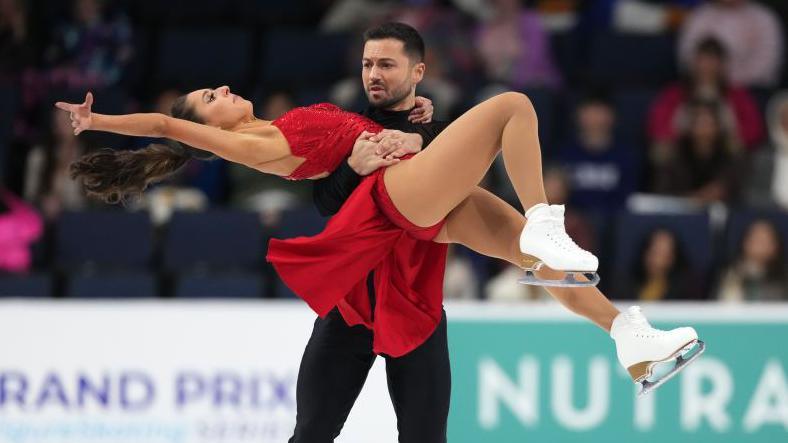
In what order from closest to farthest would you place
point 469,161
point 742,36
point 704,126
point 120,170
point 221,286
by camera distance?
point 469,161 → point 120,170 → point 221,286 → point 704,126 → point 742,36

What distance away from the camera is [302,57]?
8320mm

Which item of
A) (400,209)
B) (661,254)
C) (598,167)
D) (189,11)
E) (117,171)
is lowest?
(661,254)

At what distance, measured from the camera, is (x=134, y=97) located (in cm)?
822

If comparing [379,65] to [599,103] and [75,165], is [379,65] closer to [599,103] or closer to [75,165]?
[75,165]

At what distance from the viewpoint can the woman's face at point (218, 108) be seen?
12.8 ft

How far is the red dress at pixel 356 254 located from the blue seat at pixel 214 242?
9.48ft

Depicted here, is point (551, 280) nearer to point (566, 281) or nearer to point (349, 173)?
point (566, 281)

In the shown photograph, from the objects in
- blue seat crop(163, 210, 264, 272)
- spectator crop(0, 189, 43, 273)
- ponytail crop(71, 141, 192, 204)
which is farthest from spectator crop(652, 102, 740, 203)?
ponytail crop(71, 141, 192, 204)

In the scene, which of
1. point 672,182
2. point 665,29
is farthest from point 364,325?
point 665,29

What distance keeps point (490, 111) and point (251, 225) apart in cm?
327

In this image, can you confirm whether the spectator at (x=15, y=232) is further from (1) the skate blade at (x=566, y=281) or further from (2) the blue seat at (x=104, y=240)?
(1) the skate blade at (x=566, y=281)

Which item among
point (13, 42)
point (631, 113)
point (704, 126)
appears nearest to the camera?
point (704, 126)

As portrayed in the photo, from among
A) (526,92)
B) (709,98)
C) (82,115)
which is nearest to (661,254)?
(709,98)

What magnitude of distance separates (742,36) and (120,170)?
5318 mm
